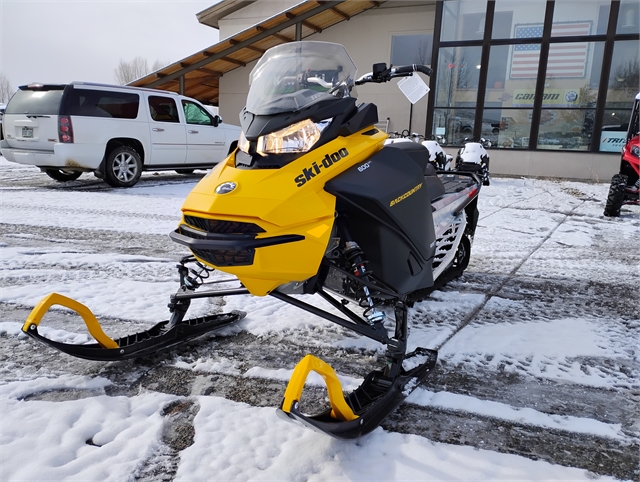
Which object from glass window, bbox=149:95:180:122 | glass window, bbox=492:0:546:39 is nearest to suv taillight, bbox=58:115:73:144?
glass window, bbox=149:95:180:122

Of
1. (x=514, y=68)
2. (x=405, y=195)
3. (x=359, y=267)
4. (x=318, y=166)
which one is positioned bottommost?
(x=359, y=267)

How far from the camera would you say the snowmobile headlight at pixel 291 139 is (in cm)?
208

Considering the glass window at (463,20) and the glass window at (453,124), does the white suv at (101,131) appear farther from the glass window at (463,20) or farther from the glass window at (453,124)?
the glass window at (463,20)

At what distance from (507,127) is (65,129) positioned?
37.3 feet

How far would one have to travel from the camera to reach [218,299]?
3.44 metres

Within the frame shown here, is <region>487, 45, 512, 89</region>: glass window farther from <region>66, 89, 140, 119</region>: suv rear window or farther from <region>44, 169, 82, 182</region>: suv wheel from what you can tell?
<region>44, 169, 82, 182</region>: suv wheel

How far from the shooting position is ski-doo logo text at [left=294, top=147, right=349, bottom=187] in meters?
2.00

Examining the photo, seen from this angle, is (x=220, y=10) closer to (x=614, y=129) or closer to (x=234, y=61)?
(x=234, y=61)

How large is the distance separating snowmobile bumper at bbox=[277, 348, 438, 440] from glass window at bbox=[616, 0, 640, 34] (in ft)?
44.7

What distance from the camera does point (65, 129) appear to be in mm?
7656

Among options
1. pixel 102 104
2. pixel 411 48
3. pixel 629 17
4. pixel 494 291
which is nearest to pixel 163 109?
pixel 102 104

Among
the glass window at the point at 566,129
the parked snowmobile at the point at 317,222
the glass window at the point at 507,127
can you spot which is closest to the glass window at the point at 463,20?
the glass window at the point at 507,127

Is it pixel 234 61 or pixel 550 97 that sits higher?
pixel 234 61

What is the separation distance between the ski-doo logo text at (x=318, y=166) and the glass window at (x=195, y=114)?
27.5 ft
